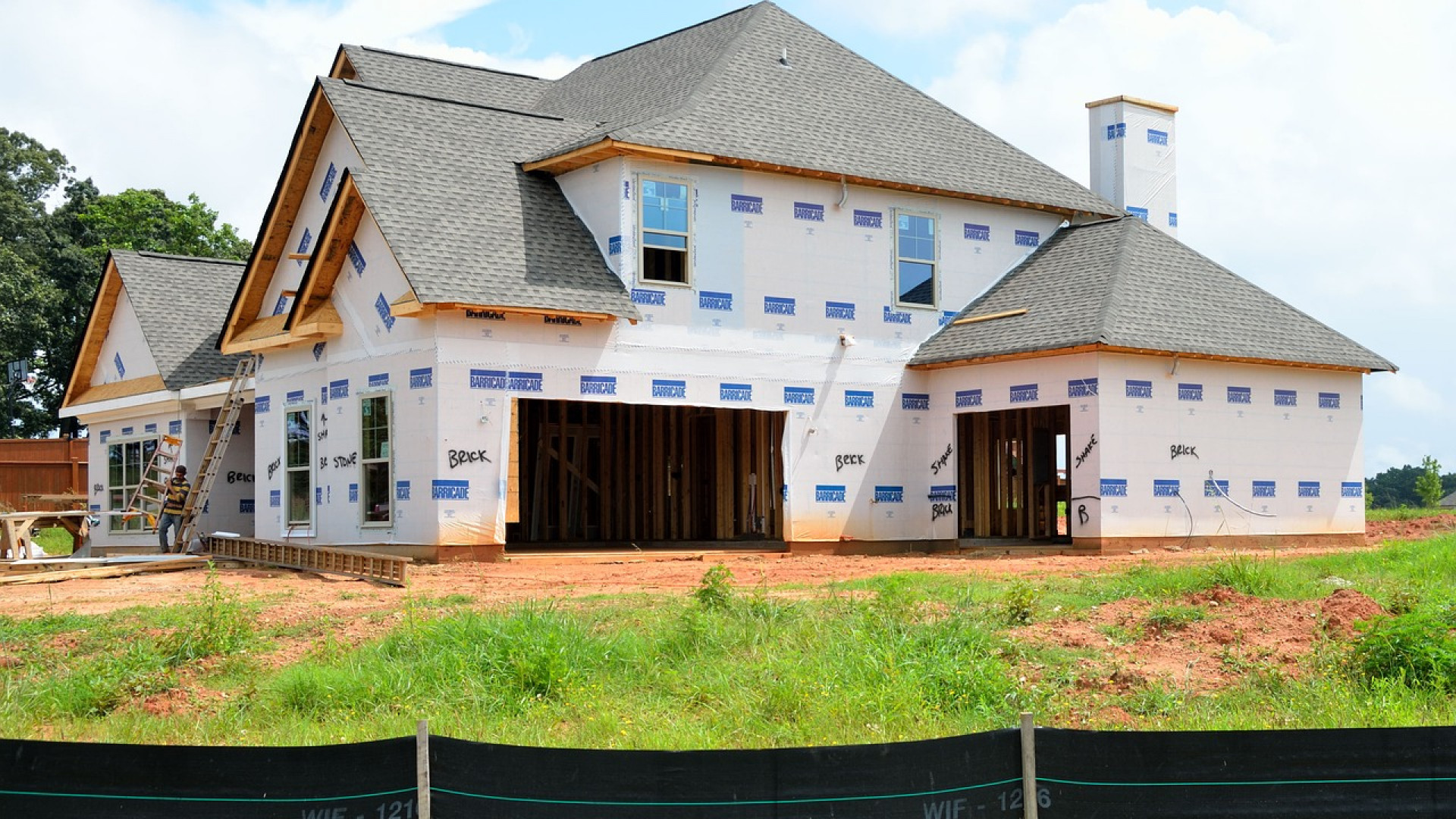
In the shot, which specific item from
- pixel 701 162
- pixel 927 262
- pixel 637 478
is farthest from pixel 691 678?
pixel 637 478

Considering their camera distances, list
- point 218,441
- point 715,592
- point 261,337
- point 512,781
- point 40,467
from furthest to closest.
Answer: point 40,467 < point 218,441 < point 261,337 < point 715,592 < point 512,781

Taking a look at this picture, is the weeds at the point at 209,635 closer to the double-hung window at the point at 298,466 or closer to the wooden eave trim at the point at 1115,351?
the double-hung window at the point at 298,466

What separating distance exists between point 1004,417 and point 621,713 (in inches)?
728

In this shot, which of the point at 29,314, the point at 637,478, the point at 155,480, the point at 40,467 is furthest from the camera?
the point at 29,314

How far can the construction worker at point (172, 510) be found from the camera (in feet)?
86.4

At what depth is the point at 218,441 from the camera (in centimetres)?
2733

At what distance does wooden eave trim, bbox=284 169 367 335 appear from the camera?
76.0 feet

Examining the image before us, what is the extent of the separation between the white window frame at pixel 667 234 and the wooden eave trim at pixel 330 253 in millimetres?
4148

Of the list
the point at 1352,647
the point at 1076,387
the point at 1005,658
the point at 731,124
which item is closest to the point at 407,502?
the point at 731,124

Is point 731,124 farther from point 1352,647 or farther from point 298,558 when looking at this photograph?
point 1352,647

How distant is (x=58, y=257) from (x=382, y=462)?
37.3 meters

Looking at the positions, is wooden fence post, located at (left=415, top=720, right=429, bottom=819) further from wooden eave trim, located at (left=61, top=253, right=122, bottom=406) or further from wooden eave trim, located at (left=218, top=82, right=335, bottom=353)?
wooden eave trim, located at (left=61, top=253, right=122, bottom=406)

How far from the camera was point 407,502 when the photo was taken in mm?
22047

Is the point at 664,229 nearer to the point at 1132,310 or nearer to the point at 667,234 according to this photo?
the point at 667,234
